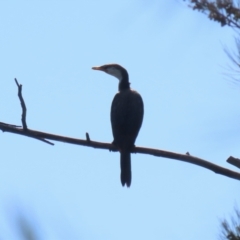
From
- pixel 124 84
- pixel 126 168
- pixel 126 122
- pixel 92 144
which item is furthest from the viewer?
pixel 124 84

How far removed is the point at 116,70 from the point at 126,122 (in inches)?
38.6

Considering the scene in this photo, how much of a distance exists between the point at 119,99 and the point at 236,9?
3.14 ft

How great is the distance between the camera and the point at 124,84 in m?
5.74

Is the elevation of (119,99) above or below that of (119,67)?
below

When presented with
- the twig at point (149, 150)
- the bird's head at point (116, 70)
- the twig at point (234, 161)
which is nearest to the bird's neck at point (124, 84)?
the bird's head at point (116, 70)

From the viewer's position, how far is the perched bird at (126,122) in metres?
4.77

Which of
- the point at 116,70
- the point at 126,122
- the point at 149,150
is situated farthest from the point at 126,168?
the point at 116,70

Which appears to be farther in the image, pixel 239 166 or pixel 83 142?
pixel 83 142

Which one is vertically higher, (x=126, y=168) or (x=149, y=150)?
(x=126, y=168)

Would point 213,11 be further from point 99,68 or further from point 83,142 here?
point 83,142

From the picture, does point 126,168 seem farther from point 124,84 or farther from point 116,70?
point 116,70

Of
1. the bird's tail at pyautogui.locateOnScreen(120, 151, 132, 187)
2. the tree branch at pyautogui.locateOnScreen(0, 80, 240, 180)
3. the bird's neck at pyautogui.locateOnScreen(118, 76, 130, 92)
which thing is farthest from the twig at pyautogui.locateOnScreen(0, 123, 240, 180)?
the bird's neck at pyautogui.locateOnScreen(118, 76, 130, 92)

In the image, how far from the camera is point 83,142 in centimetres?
365

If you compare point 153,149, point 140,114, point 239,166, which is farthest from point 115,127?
point 239,166
